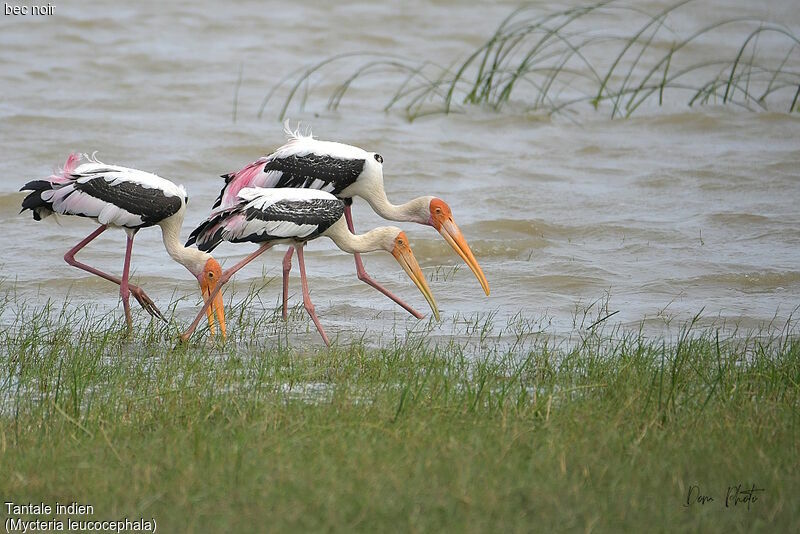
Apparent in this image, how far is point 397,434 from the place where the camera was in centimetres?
466

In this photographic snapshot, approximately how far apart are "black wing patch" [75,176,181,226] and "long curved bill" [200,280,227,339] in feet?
1.52

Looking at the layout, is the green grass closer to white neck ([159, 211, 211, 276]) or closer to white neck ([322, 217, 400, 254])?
white neck ([159, 211, 211, 276])

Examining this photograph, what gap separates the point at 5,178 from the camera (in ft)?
36.4

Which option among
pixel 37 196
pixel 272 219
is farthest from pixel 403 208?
pixel 37 196

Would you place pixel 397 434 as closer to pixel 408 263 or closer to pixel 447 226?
pixel 408 263

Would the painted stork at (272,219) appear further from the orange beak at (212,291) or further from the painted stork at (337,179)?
the painted stork at (337,179)

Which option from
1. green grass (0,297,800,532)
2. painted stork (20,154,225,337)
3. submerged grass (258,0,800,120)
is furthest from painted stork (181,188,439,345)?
submerged grass (258,0,800,120)

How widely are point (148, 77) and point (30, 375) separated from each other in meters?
10.1

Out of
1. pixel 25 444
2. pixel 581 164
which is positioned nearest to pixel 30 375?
pixel 25 444

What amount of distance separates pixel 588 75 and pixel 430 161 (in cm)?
439

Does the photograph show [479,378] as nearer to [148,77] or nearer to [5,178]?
[5,178]

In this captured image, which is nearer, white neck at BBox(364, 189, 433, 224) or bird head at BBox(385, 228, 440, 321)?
bird head at BBox(385, 228, 440, 321)

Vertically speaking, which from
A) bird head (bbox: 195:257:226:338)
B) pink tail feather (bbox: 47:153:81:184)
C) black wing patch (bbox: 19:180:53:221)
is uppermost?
pink tail feather (bbox: 47:153:81:184)

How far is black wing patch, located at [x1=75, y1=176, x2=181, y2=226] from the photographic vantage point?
6.87 meters
